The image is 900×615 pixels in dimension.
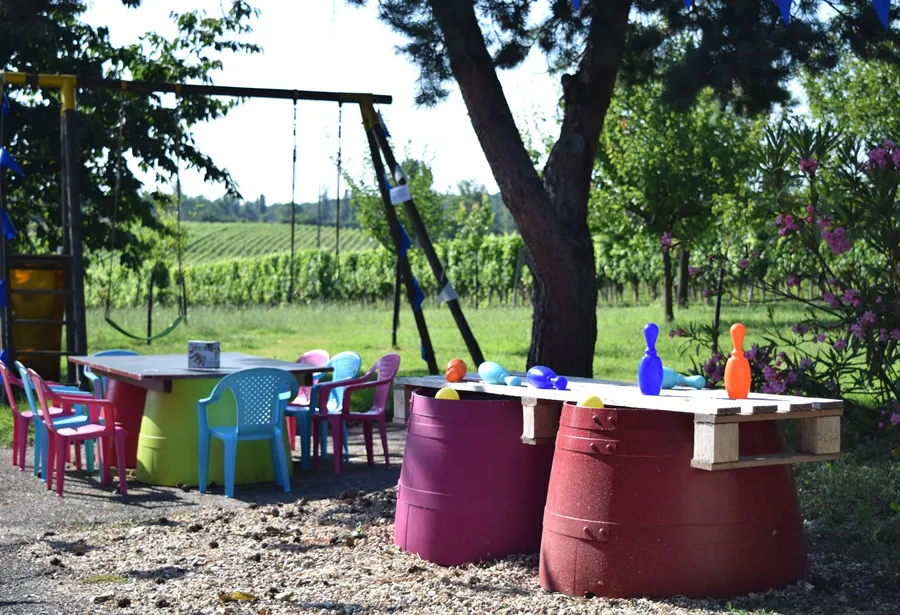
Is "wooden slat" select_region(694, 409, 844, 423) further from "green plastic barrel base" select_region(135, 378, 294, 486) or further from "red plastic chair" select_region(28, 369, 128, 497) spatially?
"red plastic chair" select_region(28, 369, 128, 497)

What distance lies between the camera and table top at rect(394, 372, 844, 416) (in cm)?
427

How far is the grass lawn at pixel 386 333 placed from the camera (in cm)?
1739

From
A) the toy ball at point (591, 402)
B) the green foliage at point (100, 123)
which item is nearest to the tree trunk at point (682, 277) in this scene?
the green foliage at point (100, 123)

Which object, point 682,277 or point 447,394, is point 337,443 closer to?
point 447,394

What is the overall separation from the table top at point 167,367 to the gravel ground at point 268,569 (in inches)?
32.4

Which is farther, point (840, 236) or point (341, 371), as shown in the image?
point (341, 371)

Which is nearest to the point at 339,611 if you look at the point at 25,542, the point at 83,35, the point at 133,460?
the point at 25,542

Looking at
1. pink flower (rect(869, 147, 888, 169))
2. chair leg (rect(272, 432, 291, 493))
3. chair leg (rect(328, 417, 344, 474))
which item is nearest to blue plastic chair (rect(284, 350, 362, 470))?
chair leg (rect(328, 417, 344, 474))

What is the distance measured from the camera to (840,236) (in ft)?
24.5

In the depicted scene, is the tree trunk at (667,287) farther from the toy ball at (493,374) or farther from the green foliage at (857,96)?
the toy ball at (493,374)

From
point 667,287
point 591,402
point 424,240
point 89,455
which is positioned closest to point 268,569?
point 591,402

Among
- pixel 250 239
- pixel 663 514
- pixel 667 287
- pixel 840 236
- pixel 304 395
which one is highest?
pixel 250 239

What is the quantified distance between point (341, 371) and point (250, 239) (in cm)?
7050

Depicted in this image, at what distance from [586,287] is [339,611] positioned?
453cm
